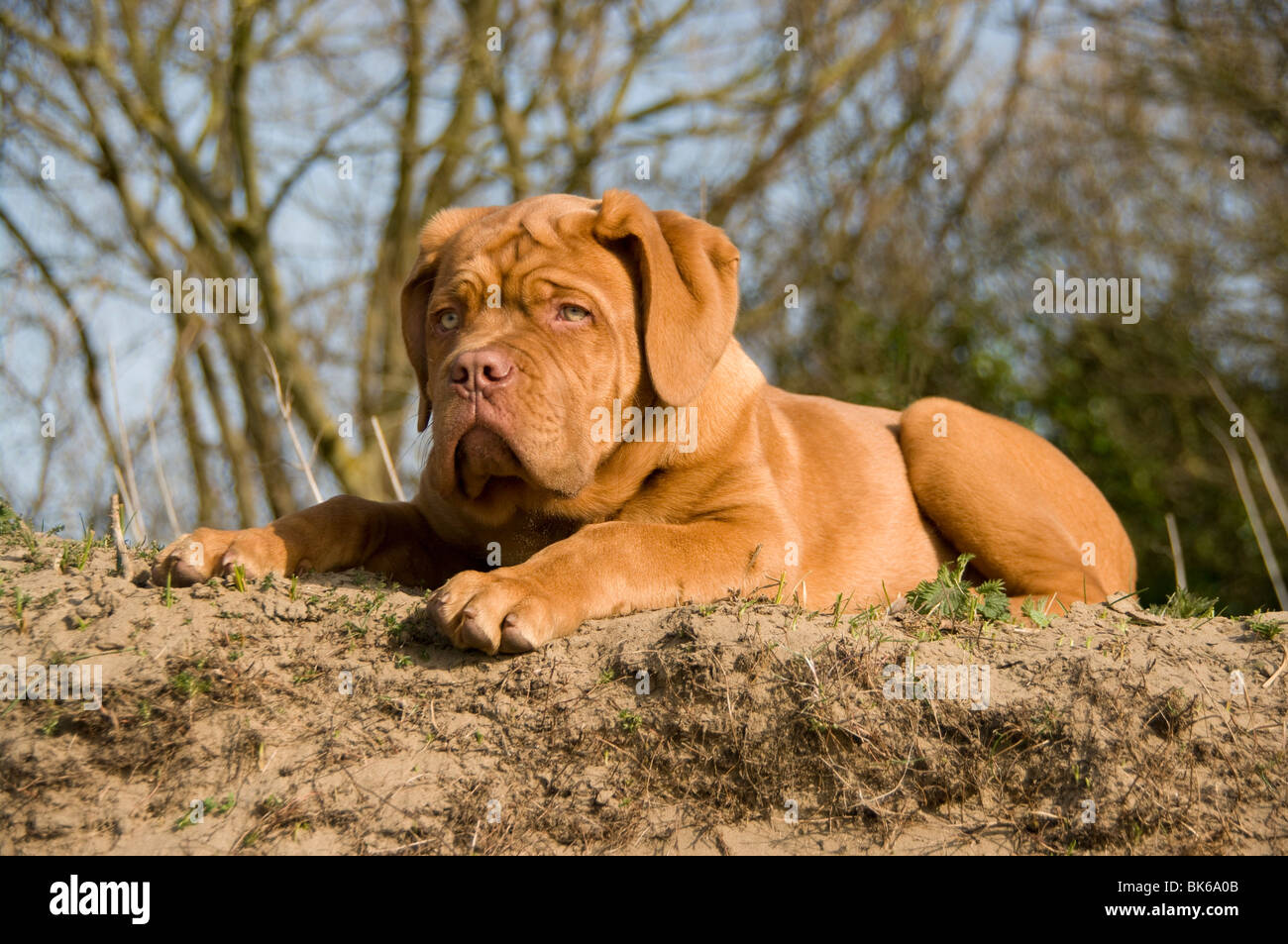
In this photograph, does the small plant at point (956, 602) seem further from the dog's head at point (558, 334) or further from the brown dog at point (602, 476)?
the dog's head at point (558, 334)

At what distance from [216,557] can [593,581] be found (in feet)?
4.12

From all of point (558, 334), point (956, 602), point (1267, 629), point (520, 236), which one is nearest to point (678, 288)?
point (558, 334)

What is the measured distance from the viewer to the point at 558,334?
418 centimetres

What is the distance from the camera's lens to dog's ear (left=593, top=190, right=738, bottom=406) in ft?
14.0

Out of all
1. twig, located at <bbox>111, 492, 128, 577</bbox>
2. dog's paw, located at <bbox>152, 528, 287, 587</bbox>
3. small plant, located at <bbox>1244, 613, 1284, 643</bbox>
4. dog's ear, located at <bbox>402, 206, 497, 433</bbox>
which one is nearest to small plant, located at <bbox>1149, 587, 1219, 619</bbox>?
small plant, located at <bbox>1244, 613, 1284, 643</bbox>

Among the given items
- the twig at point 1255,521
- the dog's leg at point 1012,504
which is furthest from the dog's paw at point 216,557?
the twig at point 1255,521

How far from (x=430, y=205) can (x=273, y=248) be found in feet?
5.77

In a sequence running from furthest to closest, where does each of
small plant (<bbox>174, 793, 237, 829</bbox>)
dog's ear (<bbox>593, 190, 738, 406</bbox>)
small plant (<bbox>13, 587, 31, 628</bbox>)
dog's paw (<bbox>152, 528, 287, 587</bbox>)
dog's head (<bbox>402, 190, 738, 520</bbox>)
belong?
1. dog's ear (<bbox>593, 190, 738, 406</bbox>)
2. dog's head (<bbox>402, 190, 738, 520</bbox>)
3. dog's paw (<bbox>152, 528, 287, 587</bbox>)
4. small plant (<bbox>13, 587, 31, 628</bbox>)
5. small plant (<bbox>174, 793, 237, 829</bbox>)

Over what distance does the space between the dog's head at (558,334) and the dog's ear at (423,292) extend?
0.11 m

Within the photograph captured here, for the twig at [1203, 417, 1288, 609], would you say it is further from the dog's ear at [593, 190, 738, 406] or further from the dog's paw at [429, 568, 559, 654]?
the dog's paw at [429, 568, 559, 654]

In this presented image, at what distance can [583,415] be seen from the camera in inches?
162

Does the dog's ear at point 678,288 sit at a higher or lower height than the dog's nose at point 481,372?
higher

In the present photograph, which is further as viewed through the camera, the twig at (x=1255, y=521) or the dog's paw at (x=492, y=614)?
the twig at (x=1255, y=521)

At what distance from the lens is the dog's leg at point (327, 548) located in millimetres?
3828
